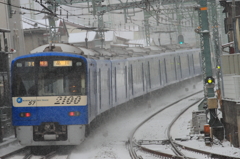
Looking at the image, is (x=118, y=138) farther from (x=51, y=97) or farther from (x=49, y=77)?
(x=49, y=77)

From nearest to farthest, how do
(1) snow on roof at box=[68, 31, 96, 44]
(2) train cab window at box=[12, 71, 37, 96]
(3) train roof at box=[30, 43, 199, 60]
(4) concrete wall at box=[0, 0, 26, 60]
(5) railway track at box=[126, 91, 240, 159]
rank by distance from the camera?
(5) railway track at box=[126, 91, 240, 159], (2) train cab window at box=[12, 71, 37, 96], (3) train roof at box=[30, 43, 199, 60], (4) concrete wall at box=[0, 0, 26, 60], (1) snow on roof at box=[68, 31, 96, 44]

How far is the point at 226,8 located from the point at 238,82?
961 cm

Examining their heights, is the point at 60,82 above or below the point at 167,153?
above

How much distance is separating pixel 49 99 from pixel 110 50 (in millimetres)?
11405

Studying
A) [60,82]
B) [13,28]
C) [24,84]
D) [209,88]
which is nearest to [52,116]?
[60,82]

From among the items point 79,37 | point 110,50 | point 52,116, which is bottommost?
point 52,116

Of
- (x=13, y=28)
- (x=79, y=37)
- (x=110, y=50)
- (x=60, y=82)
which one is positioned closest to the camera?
(x=60, y=82)

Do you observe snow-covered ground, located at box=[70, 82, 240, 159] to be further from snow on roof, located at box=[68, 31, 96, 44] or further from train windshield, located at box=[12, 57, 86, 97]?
snow on roof, located at box=[68, 31, 96, 44]

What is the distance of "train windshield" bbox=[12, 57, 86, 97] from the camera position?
11.6 m

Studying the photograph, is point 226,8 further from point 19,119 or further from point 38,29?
point 38,29

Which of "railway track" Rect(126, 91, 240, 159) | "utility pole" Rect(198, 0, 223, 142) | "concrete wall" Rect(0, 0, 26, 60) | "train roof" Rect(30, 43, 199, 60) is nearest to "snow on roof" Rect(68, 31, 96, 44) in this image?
"train roof" Rect(30, 43, 199, 60)

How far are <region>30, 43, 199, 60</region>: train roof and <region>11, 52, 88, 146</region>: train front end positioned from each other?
0.96m

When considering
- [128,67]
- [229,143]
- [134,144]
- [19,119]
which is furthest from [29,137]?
[128,67]

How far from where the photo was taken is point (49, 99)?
11.5 metres
